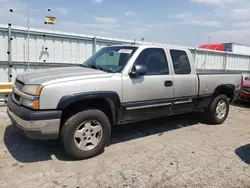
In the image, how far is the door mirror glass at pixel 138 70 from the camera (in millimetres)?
3792

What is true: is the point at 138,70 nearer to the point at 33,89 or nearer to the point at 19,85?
the point at 33,89

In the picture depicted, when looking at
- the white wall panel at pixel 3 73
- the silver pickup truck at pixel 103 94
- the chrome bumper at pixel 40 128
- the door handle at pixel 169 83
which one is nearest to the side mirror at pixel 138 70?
the silver pickup truck at pixel 103 94

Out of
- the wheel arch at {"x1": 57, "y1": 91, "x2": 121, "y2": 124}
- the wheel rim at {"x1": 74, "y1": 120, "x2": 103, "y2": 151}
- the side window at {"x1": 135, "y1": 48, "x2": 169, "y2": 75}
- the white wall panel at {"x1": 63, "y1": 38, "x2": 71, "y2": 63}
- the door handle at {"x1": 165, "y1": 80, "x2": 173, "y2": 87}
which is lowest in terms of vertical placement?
the wheel rim at {"x1": 74, "y1": 120, "x2": 103, "y2": 151}

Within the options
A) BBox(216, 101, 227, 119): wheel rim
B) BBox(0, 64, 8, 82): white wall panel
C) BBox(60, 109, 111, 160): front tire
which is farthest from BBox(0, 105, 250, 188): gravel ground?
BBox(0, 64, 8, 82): white wall panel

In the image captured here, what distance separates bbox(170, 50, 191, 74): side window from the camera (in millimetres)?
4691

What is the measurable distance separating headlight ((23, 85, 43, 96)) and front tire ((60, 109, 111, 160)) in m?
0.64

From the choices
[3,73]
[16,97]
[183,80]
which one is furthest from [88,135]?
[3,73]

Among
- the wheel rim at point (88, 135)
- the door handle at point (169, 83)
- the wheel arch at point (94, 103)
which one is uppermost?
the door handle at point (169, 83)

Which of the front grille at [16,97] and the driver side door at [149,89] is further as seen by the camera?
the driver side door at [149,89]

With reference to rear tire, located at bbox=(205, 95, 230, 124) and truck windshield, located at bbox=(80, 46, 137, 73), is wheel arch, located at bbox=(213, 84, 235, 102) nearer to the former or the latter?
rear tire, located at bbox=(205, 95, 230, 124)

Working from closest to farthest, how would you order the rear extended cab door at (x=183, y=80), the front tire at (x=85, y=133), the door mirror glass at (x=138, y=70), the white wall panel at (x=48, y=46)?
the front tire at (x=85, y=133) → the door mirror glass at (x=138, y=70) → the rear extended cab door at (x=183, y=80) → the white wall panel at (x=48, y=46)

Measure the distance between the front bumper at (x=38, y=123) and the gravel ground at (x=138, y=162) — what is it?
531mm

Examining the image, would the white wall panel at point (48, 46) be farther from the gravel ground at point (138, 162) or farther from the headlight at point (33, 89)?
the headlight at point (33, 89)

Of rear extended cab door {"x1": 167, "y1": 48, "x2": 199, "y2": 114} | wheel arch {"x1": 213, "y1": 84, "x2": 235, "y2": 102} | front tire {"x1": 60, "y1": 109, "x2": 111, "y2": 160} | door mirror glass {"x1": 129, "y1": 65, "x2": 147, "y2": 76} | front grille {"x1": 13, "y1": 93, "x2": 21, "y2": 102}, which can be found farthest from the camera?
wheel arch {"x1": 213, "y1": 84, "x2": 235, "y2": 102}
